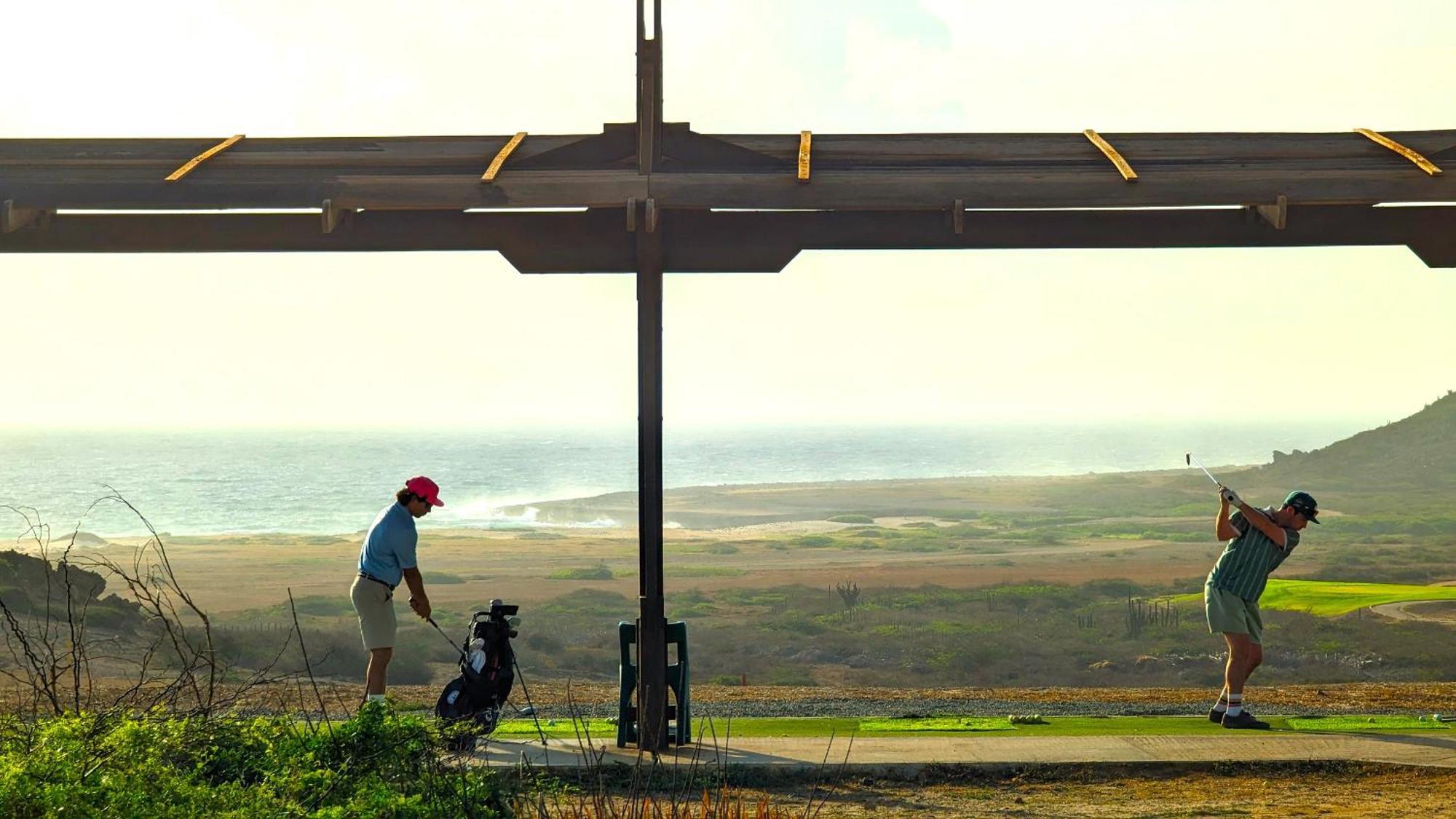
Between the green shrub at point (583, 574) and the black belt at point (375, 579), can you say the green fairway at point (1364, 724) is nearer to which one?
the black belt at point (375, 579)

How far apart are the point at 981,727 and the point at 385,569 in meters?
4.16

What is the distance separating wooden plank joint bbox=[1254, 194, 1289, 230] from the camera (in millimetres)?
8438

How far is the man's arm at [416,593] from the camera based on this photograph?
8.55 meters

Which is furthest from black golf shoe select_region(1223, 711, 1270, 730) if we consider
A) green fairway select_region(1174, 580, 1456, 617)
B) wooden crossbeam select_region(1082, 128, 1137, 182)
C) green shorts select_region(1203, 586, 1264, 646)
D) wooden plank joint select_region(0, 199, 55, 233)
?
green fairway select_region(1174, 580, 1456, 617)

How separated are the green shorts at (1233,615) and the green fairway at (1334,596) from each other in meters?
19.8

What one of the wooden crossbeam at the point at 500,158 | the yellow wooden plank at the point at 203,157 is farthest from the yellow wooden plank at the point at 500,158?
the yellow wooden plank at the point at 203,157

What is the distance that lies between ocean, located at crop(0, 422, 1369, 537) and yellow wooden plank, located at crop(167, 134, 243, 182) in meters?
64.1

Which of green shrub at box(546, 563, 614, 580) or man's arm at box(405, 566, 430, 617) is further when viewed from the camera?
green shrub at box(546, 563, 614, 580)

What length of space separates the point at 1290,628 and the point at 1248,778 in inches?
882

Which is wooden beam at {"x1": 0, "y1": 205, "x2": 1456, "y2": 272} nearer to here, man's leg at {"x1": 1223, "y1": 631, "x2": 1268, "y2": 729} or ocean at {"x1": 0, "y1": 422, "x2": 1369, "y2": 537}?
man's leg at {"x1": 1223, "y1": 631, "x2": 1268, "y2": 729}

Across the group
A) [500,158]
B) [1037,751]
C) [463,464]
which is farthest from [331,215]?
[463,464]

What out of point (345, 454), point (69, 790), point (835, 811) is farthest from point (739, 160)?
point (345, 454)

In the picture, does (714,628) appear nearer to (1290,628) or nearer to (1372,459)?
(1290,628)

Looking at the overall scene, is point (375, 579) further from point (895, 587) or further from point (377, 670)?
point (895, 587)
